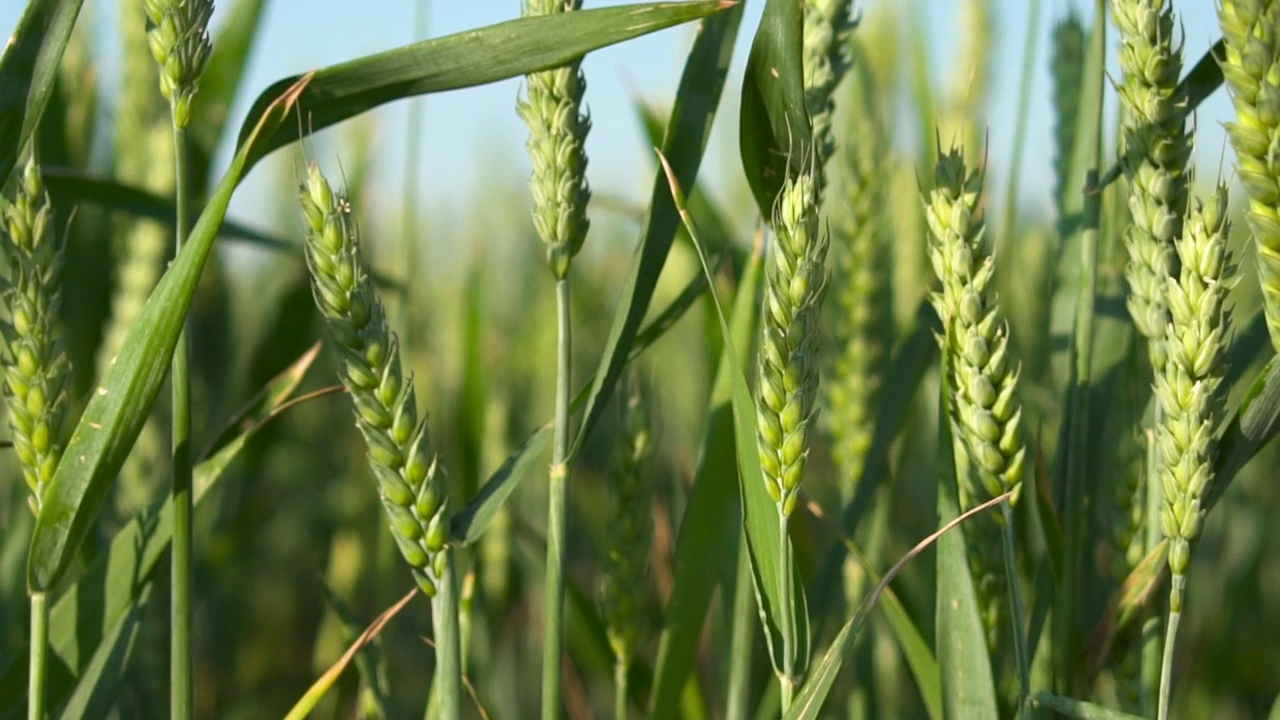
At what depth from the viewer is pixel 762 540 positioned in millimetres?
575

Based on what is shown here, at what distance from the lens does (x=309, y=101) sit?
0.61 metres

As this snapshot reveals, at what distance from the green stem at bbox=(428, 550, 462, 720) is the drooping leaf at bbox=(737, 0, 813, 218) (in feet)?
0.79

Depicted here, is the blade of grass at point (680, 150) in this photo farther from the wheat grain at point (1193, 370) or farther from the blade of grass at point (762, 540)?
the wheat grain at point (1193, 370)

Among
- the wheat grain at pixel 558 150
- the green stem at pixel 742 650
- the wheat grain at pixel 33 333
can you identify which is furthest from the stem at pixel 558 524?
the wheat grain at pixel 33 333

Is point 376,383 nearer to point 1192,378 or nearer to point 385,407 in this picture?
point 385,407

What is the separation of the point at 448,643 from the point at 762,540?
0.16 metres

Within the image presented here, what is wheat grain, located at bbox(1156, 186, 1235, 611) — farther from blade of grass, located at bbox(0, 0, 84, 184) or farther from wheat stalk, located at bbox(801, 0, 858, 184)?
blade of grass, located at bbox(0, 0, 84, 184)

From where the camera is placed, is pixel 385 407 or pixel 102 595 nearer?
pixel 385 407

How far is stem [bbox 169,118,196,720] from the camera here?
571mm

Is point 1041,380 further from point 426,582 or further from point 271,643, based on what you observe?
point 271,643

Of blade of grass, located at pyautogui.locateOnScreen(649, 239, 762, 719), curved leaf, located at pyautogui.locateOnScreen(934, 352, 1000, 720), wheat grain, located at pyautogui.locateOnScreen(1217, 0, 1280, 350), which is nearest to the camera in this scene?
wheat grain, located at pyautogui.locateOnScreen(1217, 0, 1280, 350)

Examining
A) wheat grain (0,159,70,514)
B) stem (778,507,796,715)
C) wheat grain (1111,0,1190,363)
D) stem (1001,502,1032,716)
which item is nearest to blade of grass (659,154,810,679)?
stem (778,507,796,715)

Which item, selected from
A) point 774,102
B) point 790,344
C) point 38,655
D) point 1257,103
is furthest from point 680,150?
point 38,655

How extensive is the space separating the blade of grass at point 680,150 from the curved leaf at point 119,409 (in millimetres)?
204
